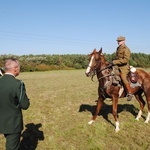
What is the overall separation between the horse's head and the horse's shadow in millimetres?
2782

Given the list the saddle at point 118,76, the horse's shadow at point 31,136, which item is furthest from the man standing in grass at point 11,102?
the saddle at point 118,76

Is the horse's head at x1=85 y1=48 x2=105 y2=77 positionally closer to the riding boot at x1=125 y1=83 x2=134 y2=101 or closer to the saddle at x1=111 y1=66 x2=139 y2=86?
the saddle at x1=111 y1=66 x2=139 y2=86

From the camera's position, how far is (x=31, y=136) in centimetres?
780

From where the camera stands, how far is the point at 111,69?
8758 mm

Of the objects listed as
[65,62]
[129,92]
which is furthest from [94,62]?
[65,62]

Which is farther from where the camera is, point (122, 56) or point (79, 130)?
point (122, 56)

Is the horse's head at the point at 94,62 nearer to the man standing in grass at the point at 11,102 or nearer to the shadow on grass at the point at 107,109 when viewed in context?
the shadow on grass at the point at 107,109

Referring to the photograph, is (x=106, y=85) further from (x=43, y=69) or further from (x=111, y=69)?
(x=43, y=69)

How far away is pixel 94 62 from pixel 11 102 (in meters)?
4.40

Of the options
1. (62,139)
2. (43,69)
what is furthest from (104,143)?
(43,69)

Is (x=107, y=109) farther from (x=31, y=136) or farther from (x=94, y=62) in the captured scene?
(x=31, y=136)

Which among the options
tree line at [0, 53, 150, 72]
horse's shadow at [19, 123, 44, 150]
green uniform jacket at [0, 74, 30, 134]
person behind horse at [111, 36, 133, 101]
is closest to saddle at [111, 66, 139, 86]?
person behind horse at [111, 36, 133, 101]

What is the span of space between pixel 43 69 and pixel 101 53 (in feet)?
157

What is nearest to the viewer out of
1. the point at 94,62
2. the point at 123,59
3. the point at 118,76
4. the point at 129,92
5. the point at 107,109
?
the point at 94,62
